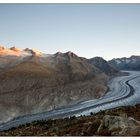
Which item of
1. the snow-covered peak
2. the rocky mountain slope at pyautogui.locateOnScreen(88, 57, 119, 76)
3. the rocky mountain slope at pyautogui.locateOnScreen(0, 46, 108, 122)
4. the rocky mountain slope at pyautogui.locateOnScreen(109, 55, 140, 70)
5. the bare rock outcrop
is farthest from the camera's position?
the rocky mountain slope at pyautogui.locateOnScreen(109, 55, 140, 70)

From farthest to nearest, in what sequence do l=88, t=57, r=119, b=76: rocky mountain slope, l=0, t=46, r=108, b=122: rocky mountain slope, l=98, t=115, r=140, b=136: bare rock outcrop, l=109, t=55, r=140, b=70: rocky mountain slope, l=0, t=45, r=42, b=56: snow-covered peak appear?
l=109, t=55, r=140, b=70: rocky mountain slope → l=88, t=57, r=119, b=76: rocky mountain slope → l=0, t=45, r=42, b=56: snow-covered peak → l=0, t=46, r=108, b=122: rocky mountain slope → l=98, t=115, r=140, b=136: bare rock outcrop

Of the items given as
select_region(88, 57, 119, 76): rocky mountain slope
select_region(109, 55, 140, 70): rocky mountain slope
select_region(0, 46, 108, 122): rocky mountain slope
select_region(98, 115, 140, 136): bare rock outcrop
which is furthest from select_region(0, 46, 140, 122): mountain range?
select_region(109, 55, 140, 70): rocky mountain slope

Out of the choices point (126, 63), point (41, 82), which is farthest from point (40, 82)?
point (126, 63)

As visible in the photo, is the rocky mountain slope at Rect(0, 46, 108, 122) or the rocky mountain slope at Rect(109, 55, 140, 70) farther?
the rocky mountain slope at Rect(109, 55, 140, 70)

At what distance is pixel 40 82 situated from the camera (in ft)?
169

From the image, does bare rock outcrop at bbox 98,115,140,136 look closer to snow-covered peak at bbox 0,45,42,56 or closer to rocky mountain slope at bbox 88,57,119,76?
snow-covered peak at bbox 0,45,42,56

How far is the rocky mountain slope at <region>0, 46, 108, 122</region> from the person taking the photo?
149ft

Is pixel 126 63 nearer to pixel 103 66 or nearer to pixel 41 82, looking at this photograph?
A: pixel 103 66

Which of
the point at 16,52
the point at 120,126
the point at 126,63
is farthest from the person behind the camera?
the point at 126,63

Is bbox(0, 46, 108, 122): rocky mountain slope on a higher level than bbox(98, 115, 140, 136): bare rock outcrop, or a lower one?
higher

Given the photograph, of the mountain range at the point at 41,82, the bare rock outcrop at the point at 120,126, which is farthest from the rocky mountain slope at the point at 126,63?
the bare rock outcrop at the point at 120,126

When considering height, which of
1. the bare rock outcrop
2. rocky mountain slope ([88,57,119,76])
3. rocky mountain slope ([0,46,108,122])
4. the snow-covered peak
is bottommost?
the bare rock outcrop

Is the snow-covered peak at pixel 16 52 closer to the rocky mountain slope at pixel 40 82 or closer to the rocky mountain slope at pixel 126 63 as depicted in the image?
the rocky mountain slope at pixel 40 82

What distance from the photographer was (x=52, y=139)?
1401cm
